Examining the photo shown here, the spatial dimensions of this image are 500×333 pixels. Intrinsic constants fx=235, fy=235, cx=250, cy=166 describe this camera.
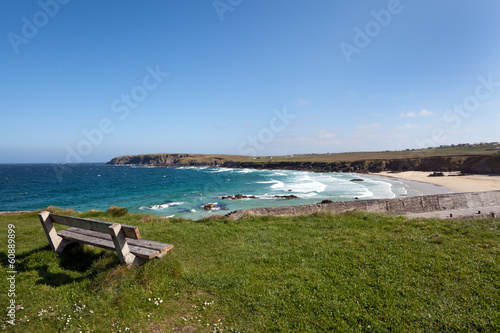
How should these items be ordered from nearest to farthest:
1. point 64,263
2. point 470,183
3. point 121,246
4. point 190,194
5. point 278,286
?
1. point 278,286
2. point 121,246
3. point 64,263
4. point 470,183
5. point 190,194

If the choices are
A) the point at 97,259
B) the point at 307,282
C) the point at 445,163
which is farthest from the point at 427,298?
the point at 445,163

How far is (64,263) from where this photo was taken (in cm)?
574

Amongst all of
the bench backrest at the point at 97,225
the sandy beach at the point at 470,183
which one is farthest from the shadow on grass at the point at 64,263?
the sandy beach at the point at 470,183

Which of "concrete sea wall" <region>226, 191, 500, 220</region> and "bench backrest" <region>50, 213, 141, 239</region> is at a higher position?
"bench backrest" <region>50, 213, 141, 239</region>

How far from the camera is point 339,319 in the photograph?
12.1 ft

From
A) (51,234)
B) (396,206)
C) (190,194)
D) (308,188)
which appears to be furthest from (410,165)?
(51,234)

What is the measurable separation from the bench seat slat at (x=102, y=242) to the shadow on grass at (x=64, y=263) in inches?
11.7

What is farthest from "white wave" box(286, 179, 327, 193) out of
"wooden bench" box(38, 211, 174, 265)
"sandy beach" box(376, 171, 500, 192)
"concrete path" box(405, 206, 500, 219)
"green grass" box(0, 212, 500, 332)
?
"wooden bench" box(38, 211, 174, 265)

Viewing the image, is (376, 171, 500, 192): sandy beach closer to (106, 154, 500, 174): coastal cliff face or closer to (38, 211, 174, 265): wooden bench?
(106, 154, 500, 174): coastal cliff face

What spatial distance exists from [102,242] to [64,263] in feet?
4.15

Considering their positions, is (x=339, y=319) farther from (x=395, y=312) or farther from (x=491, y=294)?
(x=491, y=294)

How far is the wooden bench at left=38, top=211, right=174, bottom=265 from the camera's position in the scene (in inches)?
185

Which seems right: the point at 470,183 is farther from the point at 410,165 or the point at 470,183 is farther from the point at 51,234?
the point at 51,234

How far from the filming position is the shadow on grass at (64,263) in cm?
504
